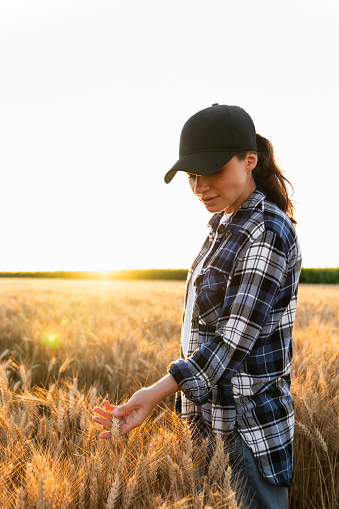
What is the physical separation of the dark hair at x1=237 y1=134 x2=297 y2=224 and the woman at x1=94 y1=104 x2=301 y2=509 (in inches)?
3.9

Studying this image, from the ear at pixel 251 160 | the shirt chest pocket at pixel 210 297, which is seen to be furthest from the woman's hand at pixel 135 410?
the ear at pixel 251 160

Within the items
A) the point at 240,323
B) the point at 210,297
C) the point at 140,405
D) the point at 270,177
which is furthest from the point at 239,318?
the point at 270,177

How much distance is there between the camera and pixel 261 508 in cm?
125

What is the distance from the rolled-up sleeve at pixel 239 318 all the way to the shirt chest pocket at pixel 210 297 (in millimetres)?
51

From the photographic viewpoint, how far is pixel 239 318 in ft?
3.81

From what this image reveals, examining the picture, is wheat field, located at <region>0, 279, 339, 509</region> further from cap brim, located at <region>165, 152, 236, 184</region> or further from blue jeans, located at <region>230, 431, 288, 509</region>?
cap brim, located at <region>165, 152, 236, 184</region>

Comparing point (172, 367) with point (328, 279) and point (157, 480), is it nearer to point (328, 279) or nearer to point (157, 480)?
point (157, 480)

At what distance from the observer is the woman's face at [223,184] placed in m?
1.27

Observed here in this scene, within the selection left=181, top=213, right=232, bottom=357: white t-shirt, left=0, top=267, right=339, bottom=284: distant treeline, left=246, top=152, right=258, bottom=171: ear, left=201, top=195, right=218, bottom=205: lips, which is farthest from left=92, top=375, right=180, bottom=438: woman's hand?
left=0, top=267, right=339, bottom=284: distant treeline

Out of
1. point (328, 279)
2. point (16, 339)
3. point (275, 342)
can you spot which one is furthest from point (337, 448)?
point (328, 279)

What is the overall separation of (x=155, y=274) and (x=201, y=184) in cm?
3326

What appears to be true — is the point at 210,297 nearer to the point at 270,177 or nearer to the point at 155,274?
the point at 270,177

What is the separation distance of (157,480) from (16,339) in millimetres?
3314

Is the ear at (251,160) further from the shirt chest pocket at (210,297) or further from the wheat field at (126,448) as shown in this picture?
the wheat field at (126,448)
